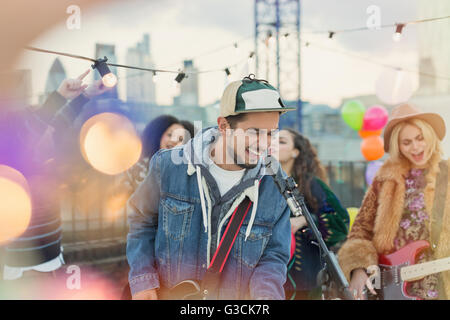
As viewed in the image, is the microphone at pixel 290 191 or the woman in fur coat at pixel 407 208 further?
the woman in fur coat at pixel 407 208

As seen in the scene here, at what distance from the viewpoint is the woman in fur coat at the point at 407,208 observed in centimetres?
198

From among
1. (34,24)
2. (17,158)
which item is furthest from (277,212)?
(34,24)

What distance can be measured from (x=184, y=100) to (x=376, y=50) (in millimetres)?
1381

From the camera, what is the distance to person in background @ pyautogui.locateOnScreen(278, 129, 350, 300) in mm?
2143

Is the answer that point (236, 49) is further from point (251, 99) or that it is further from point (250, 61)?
point (251, 99)

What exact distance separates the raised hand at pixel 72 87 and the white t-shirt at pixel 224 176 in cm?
111

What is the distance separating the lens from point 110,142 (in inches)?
98.1

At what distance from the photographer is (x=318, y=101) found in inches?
99.9

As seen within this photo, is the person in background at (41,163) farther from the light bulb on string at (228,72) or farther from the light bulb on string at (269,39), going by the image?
the light bulb on string at (269,39)

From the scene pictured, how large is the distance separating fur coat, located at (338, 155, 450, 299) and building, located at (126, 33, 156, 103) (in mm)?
1639

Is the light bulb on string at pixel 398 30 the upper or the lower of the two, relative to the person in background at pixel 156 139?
upper

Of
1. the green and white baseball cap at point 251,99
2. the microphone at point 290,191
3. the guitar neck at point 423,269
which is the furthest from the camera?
the guitar neck at point 423,269

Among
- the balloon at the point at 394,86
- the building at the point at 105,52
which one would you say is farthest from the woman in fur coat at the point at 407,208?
the building at the point at 105,52

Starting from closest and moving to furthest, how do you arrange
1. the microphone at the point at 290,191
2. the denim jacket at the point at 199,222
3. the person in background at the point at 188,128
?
the microphone at the point at 290,191, the denim jacket at the point at 199,222, the person in background at the point at 188,128
